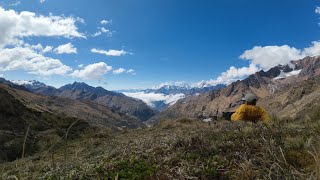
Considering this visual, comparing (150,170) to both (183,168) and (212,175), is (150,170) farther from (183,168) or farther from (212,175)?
(212,175)

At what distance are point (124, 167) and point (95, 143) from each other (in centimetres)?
966

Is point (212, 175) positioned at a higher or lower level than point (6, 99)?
lower

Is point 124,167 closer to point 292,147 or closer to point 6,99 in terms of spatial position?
point 292,147

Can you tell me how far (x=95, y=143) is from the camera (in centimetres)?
1573


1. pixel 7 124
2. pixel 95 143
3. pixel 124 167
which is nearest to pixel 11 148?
pixel 95 143

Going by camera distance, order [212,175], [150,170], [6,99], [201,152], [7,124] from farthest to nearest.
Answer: [6,99]
[7,124]
[201,152]
[150,170]
[212,175]

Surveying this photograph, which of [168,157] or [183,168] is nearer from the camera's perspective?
[183,168]

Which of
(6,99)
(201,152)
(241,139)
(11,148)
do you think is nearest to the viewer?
(201,152)

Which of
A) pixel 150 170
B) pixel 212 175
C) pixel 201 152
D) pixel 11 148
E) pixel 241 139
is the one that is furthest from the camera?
pixel 11 148

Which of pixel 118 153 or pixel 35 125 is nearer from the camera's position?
pixel 118 153

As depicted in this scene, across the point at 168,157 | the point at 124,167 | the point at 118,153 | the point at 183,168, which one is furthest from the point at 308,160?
the point at 118,153

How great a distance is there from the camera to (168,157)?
666 centimetres

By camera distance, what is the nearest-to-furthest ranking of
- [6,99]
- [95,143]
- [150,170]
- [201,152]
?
[150,170]
[201,152]
[95,143]
[6,99]

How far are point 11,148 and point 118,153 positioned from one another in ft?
51.0
